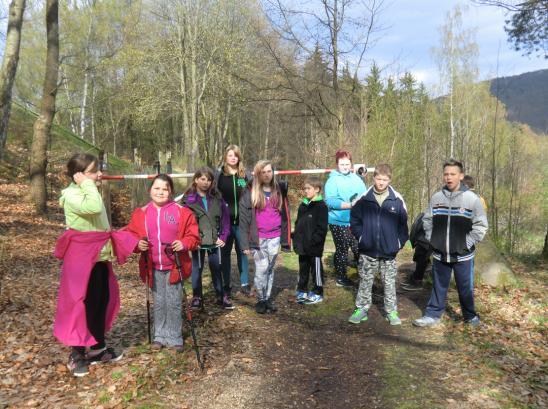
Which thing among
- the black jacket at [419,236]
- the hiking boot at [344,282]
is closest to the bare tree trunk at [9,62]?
the hiking boot at [344,282]

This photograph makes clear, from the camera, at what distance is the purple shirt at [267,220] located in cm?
523

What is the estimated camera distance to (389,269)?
5043 mm

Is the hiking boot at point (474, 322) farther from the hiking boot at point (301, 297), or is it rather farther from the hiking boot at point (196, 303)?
the hiking boot at point (196, 303)

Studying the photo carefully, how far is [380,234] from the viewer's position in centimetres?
499

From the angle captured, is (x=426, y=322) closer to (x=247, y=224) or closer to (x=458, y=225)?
(x=458, y=225)

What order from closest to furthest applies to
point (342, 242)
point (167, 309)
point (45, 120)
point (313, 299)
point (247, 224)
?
point (167, 309)
point (247, 224)
point (313, 299)
point (342, 242)
point (45, 120)

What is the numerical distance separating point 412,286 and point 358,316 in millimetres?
2021

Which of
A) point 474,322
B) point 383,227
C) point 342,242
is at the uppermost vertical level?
point 383,227

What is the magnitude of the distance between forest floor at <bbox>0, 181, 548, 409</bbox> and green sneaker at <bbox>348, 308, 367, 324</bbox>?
9cm

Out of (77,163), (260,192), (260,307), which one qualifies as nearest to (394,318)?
(260,307)

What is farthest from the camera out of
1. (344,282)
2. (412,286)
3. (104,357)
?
(412,286)

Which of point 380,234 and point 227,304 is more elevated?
point 380,234

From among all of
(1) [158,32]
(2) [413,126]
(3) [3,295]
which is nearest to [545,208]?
(2) [413,126]

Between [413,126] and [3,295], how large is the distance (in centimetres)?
1127
